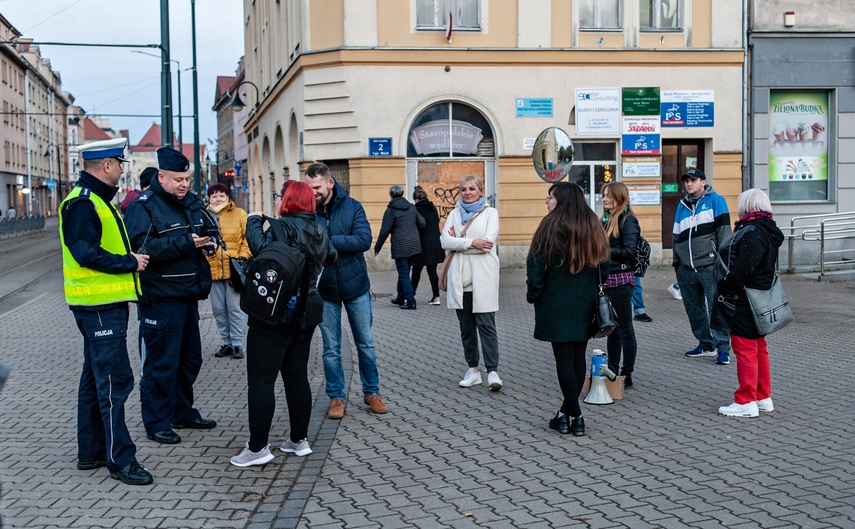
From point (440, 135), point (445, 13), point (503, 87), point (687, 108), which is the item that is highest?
point (445, 13)

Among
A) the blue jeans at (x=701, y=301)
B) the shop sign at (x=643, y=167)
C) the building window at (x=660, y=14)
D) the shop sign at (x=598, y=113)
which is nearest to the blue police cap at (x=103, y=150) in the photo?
the blue jeans at (x=701, y=301)

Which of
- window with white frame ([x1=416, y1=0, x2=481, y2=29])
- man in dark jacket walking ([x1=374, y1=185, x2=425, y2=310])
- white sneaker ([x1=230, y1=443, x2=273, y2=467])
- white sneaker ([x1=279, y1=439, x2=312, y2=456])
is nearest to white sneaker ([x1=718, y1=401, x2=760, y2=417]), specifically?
white sneaker ([x1=279, y1=439, x2=312, y2=456])

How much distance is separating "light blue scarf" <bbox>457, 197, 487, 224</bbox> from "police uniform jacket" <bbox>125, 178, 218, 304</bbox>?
251cm

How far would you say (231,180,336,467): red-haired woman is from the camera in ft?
19.6

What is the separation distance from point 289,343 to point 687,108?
17.2 meters

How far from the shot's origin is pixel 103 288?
5.70 metres

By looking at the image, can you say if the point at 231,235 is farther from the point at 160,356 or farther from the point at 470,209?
the point at 160,356

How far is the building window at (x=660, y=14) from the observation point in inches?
848

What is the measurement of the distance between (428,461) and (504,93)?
15832 millimetres

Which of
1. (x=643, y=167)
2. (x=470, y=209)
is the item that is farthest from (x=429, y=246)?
(x=643, y=167)

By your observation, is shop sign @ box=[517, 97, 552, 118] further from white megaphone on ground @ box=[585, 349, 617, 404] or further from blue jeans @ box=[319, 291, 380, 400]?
blue jeans @ box=[319, 291, 380, 400]

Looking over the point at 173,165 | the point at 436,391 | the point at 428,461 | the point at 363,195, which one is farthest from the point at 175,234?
the point at 363,195

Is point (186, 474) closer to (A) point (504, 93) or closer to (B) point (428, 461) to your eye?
(B) point (428, 461)

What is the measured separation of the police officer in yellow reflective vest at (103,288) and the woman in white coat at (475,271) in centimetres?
318
